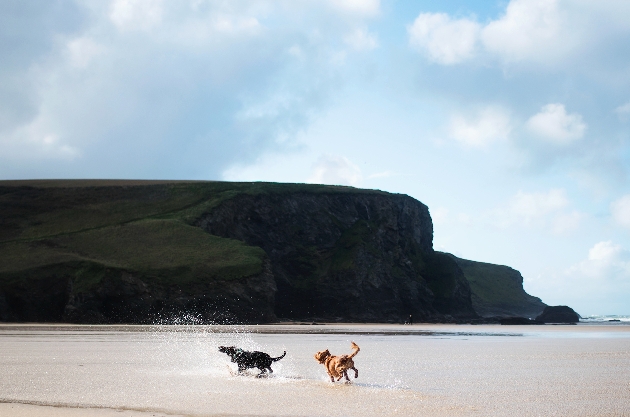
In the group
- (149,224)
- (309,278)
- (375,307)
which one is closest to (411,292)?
(375,307)

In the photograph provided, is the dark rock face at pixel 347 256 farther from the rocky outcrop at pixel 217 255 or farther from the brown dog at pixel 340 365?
the brown dog at pixel 340 365

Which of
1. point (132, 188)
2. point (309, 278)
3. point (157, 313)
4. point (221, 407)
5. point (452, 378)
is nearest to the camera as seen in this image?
point (221, 407)

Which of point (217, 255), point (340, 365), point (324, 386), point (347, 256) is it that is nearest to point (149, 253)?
point (217, 255)

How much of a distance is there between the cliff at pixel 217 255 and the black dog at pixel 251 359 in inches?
3280

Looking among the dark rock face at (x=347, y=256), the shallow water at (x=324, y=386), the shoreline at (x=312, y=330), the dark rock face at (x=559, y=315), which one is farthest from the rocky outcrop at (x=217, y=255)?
the shallow water at (x=324, y=386)

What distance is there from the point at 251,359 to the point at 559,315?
16055cm

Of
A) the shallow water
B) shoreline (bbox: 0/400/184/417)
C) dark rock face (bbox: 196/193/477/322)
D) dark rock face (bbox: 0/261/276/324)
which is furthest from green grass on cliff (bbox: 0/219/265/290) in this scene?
shoreline (bbox: 0/400/184/417)

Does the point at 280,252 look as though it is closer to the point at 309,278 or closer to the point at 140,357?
the point at 309,278

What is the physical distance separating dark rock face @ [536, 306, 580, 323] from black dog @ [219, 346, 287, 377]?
5883 inches

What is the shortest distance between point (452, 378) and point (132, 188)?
14122 centimetres

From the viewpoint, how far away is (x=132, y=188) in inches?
5989

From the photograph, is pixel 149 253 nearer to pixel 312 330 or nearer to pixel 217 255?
pixel 217 255

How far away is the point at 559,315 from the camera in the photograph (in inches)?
6535

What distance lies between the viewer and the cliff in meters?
105
